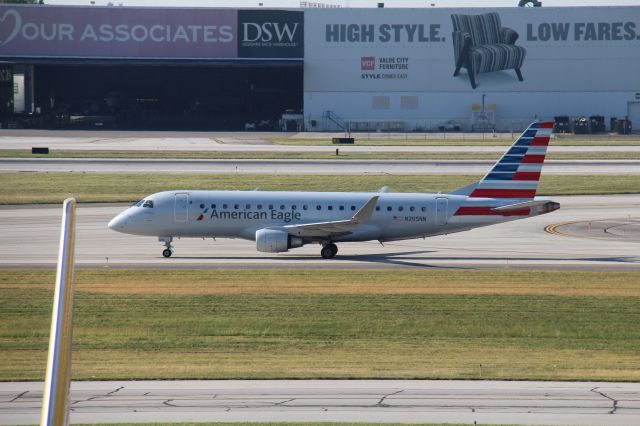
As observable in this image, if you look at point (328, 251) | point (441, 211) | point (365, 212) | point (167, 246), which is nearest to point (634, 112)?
point (441, 211)

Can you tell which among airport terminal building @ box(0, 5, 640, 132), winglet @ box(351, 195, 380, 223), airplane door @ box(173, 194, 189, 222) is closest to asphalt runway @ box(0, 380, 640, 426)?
winglet @ box(351, 195, 380, 223)

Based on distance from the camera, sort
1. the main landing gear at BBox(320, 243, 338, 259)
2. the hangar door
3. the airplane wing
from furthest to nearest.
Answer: the hangar door, the main landing gear at BBox(320, 243, 338, 259), the airplane wing

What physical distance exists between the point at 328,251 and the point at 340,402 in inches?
880

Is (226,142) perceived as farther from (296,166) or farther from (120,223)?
(120,223)

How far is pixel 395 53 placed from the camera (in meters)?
132

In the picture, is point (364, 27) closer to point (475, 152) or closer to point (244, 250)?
point (475, 152)

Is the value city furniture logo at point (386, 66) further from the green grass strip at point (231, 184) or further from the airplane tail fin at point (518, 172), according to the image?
the airplane tail fin at point (518, 172)

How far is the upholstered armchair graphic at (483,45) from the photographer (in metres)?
131

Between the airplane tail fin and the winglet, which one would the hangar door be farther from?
the winglet

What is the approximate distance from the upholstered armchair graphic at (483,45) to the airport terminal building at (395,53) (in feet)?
0.43

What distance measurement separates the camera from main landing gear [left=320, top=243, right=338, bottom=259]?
45094mm

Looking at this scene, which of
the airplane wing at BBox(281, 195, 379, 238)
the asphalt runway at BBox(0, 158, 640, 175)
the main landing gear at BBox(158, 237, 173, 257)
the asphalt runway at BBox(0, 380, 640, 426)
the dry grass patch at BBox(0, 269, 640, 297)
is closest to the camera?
the asphalt runway at BBox(0, 380, 640, 426)

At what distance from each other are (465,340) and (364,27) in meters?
105

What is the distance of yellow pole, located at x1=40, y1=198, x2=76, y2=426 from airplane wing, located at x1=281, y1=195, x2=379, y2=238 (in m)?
34.3
